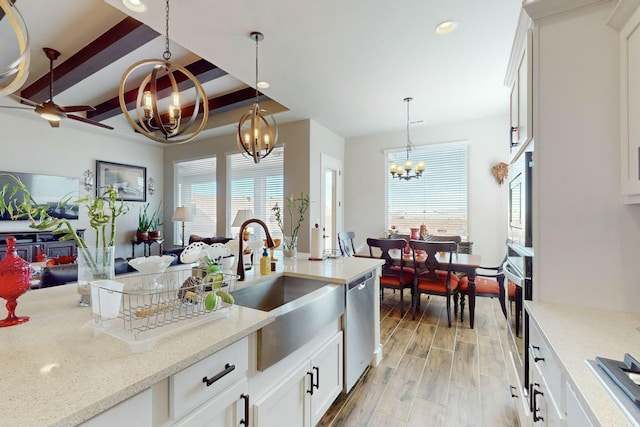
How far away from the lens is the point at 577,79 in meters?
1.29

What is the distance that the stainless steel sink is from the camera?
3.88 feet

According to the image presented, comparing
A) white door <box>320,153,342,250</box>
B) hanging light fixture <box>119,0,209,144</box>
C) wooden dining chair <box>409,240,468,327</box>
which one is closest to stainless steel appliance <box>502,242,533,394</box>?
wooden dining chair <box>409,240,468,327</box>

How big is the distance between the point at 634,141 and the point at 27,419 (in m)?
2.05

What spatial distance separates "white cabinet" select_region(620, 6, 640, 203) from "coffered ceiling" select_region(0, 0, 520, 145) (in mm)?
1194

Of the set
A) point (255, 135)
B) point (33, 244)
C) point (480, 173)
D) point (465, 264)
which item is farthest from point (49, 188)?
point (480, 173)

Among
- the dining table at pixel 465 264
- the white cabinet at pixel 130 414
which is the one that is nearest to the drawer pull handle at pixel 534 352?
the white cabinet at pixel 130 414

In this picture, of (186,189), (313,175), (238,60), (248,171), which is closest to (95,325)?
(238,60)

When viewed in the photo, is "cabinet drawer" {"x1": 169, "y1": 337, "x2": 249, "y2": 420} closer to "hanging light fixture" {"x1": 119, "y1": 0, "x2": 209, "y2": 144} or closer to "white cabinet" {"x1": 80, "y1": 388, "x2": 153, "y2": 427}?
"white cabinet" {"x1": 80, "y1": 388, "x2": 153, "y2": 427}

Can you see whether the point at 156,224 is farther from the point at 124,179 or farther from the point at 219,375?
the point at 219,375

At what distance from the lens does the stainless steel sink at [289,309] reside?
1.18 meters

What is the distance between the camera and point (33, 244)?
422 centimetres

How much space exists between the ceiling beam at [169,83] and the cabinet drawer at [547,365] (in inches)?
144

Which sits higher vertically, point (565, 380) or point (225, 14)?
point (225, 14)

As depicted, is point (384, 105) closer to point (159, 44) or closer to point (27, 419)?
point (159, 44)
